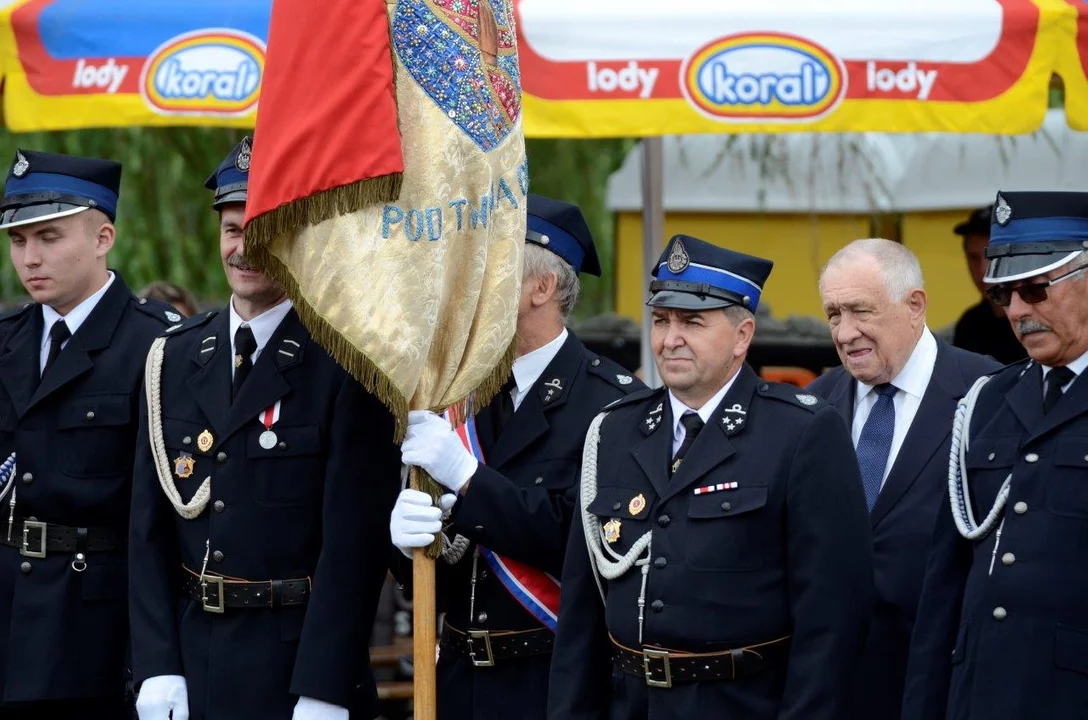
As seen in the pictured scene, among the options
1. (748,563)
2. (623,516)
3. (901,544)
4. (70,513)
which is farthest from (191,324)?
(901,544)

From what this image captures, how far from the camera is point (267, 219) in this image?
14.2 ft

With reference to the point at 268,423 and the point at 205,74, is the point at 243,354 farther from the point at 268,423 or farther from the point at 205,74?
the point at 205,74

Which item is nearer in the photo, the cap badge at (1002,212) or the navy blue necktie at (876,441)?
the cap badge at (1002,212)

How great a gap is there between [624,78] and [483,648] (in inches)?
83.9

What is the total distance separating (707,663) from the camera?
4062 mm

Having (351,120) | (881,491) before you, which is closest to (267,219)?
(351,120)

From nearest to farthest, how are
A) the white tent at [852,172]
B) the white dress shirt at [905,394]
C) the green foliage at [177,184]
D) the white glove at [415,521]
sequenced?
the white glove at [415,521], the white dress shirt at [905,394], the green foliage at [177,184], the white tent at [852,172]

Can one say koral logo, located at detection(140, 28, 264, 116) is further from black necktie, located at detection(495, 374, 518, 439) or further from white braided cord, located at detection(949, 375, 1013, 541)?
white braided cord, located at detection(949, 375, 1013, 541)

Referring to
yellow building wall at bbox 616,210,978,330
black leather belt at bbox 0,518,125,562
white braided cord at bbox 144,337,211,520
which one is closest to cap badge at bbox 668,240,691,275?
white braided cord at bbox 144,337,211,520

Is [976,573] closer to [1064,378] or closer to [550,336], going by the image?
[1064,378]

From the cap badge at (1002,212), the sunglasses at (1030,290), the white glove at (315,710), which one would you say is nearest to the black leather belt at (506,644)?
the white glove at (315,710)

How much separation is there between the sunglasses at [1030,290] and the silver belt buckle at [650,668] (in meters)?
1.15

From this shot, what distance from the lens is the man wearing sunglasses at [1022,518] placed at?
3855mm

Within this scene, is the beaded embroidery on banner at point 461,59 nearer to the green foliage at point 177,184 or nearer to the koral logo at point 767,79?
the koral logo at point 767,79
